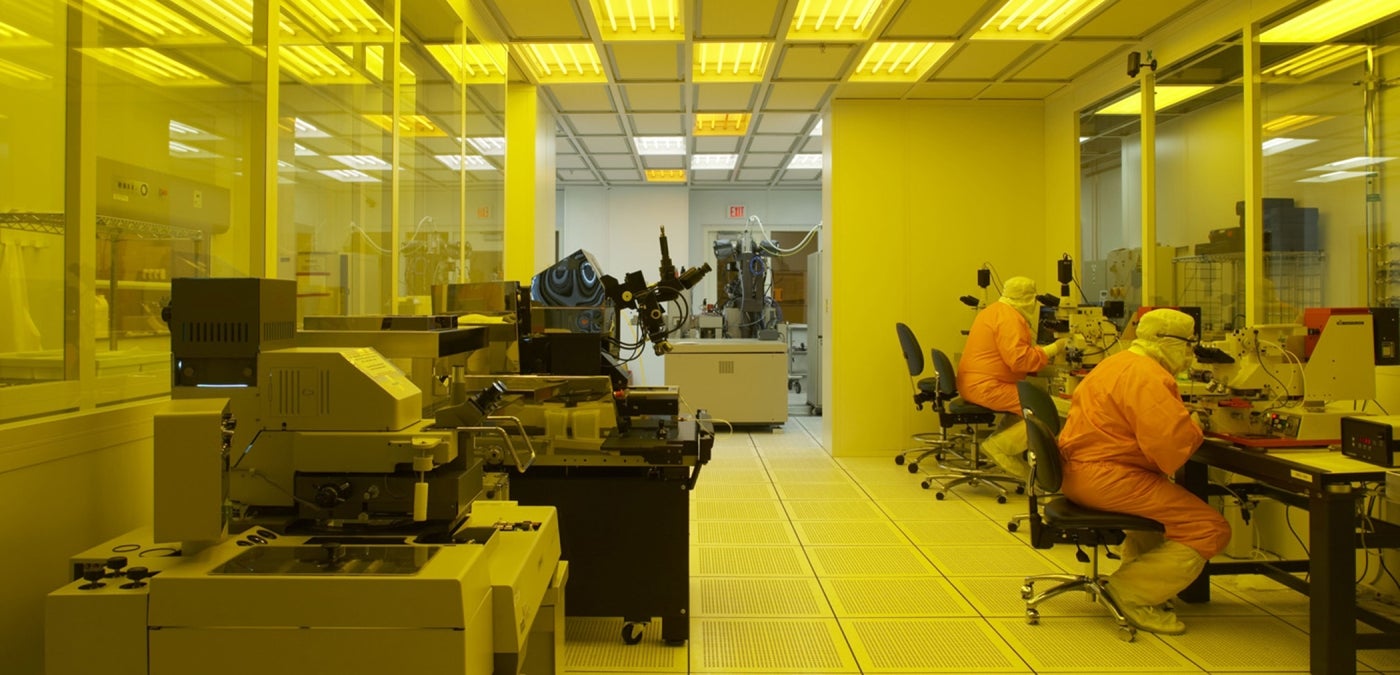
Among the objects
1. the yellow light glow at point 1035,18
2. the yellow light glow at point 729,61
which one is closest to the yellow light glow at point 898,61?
the yellow light glow at point 1035,18

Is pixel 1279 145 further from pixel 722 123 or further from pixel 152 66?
pixel 152 66

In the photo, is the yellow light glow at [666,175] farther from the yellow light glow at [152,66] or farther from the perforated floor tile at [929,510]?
the yellow light glow at [152,66]

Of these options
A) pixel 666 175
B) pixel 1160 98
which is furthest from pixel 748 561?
pixel 666 175

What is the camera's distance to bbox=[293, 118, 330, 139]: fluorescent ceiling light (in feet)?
8.54

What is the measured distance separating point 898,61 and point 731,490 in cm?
321

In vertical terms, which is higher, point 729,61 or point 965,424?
point 729,61

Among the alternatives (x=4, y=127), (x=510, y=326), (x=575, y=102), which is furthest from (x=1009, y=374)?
(x=4, y=127)

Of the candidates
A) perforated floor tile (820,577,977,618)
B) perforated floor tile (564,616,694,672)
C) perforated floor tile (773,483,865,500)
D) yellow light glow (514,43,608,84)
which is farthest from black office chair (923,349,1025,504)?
yellow light glow (514,43,608,84)

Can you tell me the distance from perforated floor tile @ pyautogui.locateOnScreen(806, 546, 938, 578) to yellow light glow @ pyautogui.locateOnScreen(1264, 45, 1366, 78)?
300 cm

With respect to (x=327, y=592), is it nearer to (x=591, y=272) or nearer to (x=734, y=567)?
(x=591, y=272)

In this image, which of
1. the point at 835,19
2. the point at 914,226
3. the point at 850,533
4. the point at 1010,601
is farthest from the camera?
the point at 914,226

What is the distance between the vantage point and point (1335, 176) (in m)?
3.61

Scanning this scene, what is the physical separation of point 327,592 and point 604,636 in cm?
184

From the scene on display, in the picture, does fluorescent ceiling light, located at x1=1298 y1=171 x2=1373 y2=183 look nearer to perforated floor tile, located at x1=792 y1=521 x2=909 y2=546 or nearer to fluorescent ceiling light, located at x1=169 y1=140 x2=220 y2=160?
perforated floor tile, located at x1=792 y1=521 x2=909 y2=546
